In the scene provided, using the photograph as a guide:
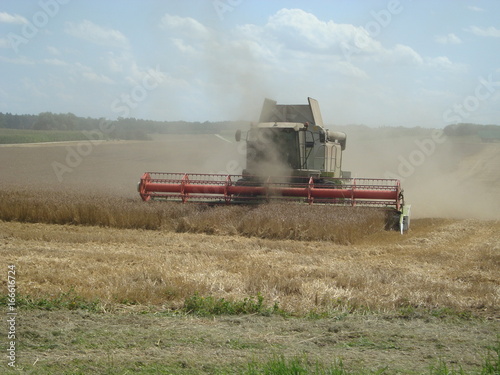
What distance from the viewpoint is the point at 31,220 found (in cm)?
1484

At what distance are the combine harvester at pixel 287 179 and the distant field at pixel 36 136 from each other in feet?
140

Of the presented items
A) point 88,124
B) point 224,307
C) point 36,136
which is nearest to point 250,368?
point 224,307

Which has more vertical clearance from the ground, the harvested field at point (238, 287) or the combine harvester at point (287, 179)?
the combine harvester at point (287, 179)

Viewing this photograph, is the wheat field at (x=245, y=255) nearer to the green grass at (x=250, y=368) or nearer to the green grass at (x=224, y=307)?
the green grass at (x=224, y=307)

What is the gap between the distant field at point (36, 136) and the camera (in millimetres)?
54500

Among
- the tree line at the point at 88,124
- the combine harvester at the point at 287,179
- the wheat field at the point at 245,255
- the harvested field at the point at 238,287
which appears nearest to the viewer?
the harvested field at the point at 238,287

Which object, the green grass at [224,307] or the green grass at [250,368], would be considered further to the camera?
the green grass at [224,307]

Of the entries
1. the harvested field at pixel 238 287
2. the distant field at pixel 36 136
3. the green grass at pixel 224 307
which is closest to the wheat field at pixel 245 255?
the harvested field at pixel 238 287

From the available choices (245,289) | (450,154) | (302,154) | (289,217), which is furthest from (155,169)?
(245,289)

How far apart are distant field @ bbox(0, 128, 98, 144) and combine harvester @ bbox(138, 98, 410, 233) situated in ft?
140

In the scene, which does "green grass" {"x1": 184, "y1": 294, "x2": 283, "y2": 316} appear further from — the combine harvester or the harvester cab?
the harvester cab

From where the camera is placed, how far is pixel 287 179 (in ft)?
51.9

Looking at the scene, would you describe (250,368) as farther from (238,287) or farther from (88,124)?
(88,124)

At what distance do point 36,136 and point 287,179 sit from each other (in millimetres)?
45817
